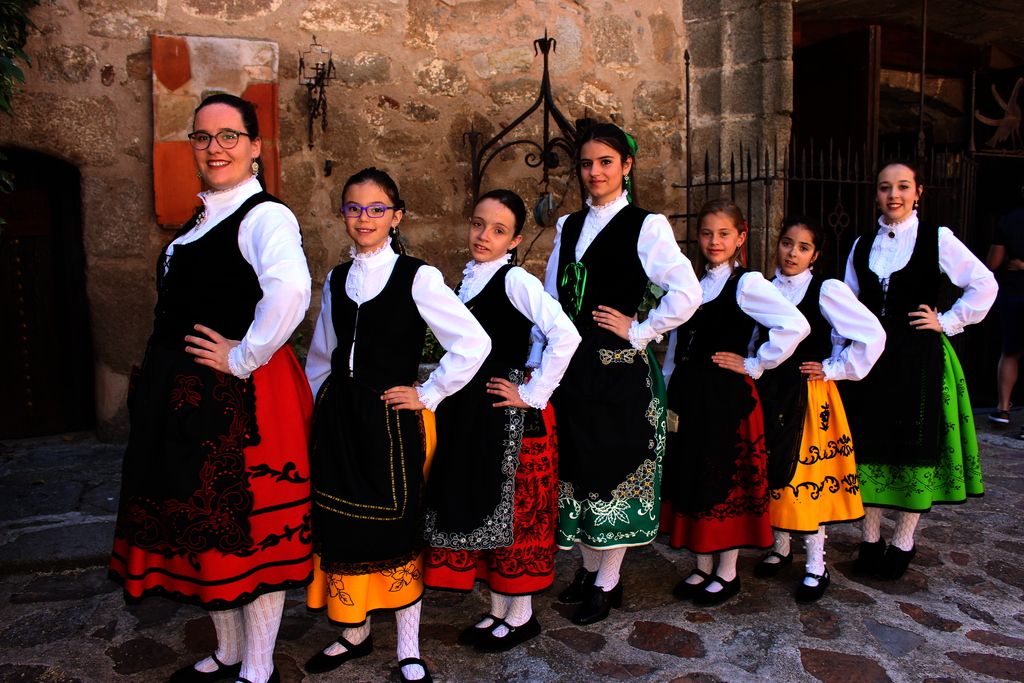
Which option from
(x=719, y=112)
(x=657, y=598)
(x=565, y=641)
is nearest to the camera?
(x=565, y=641)

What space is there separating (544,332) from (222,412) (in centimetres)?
94

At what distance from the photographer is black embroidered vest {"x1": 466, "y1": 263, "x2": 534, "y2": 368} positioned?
2348 mm

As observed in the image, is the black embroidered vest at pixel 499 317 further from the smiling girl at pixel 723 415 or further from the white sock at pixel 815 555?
the white sock at pixel 815 555

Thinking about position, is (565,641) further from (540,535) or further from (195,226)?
(195,226)

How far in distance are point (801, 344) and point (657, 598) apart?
1.13 meters

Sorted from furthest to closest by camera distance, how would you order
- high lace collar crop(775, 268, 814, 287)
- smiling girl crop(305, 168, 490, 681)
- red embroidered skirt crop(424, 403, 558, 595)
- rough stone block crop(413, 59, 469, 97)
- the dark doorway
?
rough stone block crop(413, 59, 469, 97) → the dark doorway → high lace collar crop(775, 268, 814, 287) → red embroidered skirt crop(424, 403, 558, 595) → smiling girl crop(305, 168, 490, 681)

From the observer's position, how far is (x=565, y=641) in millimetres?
2479

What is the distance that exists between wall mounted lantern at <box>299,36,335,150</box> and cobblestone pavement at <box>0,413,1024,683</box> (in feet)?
7.84

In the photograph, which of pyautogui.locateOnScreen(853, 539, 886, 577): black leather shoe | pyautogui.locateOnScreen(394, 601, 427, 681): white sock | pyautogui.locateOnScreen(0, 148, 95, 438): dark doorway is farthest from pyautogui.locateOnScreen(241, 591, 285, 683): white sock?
pyautogui.locateOnScreen(0, 148, 95, 438): dark doorway

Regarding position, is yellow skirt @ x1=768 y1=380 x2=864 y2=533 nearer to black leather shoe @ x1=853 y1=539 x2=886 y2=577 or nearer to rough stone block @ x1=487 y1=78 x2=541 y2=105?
black leather shoe @ x1=853 y1=539 x2=886 y2=577

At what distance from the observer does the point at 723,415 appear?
2.71 m

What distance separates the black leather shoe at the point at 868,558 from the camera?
9.95ft

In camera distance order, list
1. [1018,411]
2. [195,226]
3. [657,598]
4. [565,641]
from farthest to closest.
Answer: [1018,411] < [657,598] < [565,641] < [195,226]

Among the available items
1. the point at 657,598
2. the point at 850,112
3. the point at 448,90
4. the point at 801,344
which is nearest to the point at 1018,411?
the point at 850,112
